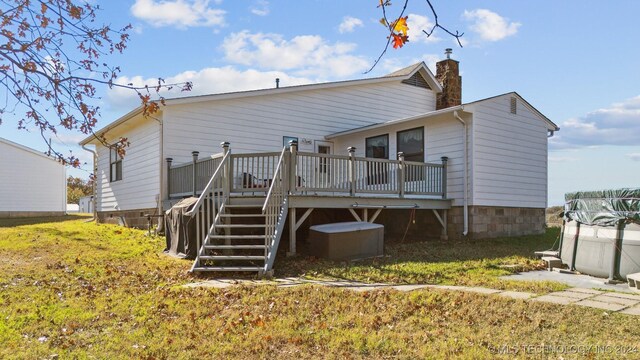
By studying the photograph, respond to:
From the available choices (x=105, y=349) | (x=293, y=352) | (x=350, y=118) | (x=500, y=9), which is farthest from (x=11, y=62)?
(x=350, y=118)

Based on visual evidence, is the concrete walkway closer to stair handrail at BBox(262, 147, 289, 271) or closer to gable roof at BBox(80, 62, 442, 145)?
stair handrail at BBox(262, 147, 289, 271)

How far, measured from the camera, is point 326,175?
1130 centimetres

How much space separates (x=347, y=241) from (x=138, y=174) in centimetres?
851

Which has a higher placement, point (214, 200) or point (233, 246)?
point (214, 200)

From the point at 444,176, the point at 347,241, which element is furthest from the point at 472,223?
the point at 347,241

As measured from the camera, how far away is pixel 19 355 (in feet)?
14.9

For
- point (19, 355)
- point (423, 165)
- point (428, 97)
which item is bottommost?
point (19, 355)

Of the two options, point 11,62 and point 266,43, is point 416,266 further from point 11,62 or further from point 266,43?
point 11,62

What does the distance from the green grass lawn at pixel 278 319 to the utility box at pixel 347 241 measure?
2.81 ft

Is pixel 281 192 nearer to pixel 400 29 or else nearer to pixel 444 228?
pixel 444 228

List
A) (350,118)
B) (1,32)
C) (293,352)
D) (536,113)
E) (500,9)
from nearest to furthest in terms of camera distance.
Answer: (1,32) < (500,9) < (293,352) < (536,113) < (350,118)

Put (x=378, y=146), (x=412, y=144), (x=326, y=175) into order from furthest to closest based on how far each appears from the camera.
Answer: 1. (x=378, y=146)
2. (x=412, y=144)
3. (x=326, y=175)

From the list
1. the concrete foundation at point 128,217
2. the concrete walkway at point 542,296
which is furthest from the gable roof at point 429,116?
the concrete walkway at point 542,296

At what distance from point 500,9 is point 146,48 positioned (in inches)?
119
